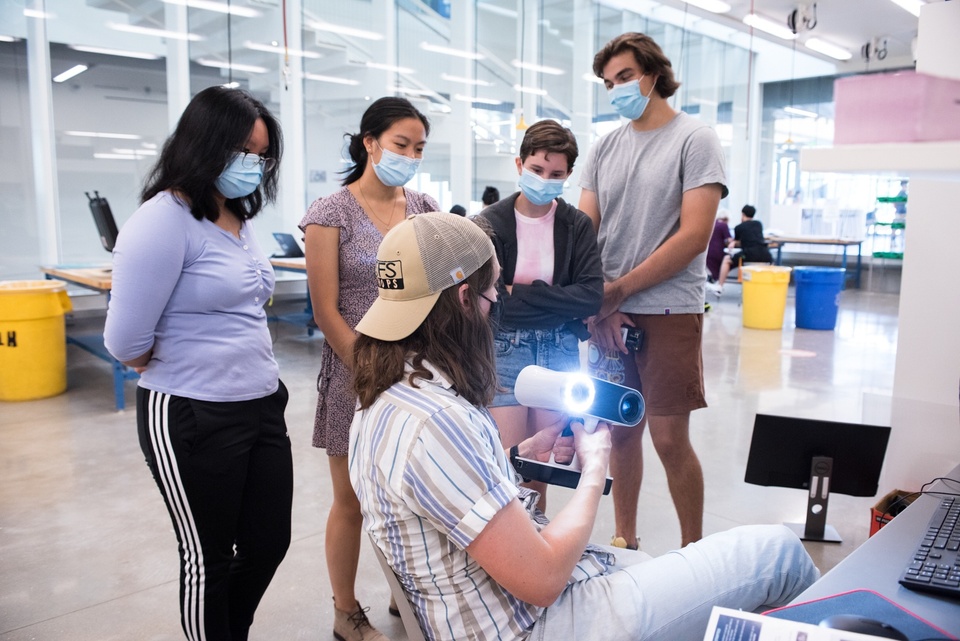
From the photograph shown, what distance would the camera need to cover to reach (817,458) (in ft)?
8.58

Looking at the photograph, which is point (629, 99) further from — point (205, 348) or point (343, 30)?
point (343, 30)

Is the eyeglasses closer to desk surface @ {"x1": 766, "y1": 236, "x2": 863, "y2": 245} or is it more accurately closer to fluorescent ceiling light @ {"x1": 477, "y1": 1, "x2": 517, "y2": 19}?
fluorescent ceiling light @ {"x1": 477, "y1": 1, "x2": 517, "y2": 19}

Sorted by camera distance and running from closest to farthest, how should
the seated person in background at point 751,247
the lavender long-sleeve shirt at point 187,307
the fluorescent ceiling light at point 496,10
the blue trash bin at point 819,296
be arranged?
the lavender long-sleeve shirt at point 187,307
the blue trash bin at point 819,296
the fluorescent ceiling light at point 496,10
the seated person in background at point 751,247

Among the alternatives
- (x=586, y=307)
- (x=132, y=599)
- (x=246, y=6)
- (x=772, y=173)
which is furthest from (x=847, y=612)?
(x=772, y=173)

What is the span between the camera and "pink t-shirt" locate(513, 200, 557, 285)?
7.03 ft

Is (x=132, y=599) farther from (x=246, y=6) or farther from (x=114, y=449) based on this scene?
(x=246, y=6)

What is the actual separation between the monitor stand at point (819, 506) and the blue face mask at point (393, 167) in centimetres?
178

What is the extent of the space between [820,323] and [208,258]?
7.31 meters

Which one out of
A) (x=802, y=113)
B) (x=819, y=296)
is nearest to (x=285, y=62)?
(x=819, y=296)

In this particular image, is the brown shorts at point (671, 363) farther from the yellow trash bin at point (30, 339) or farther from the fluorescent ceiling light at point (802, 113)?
the fluorescent ceiling light at point (802, 113)

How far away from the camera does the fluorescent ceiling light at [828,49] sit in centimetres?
1152

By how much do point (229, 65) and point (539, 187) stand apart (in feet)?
20.9

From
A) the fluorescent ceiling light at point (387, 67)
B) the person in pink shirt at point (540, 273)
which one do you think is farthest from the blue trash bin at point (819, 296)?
the person in pink shirt at point (540, 273)

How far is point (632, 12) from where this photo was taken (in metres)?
11.1
